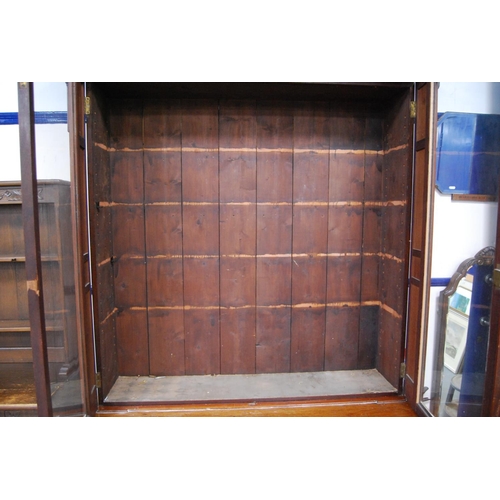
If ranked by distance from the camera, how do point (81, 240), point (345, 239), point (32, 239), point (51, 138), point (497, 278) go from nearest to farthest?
point (32, 239), point (497, 278), point (51, 138), point (81, 240), point (345, 239)

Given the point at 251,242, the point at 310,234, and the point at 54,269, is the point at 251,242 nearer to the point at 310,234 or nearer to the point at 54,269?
the point at 310,234

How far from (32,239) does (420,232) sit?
5.60 ft

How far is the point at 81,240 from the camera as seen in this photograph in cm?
149

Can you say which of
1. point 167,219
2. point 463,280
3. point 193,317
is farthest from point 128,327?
point 463,280

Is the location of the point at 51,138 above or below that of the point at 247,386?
above

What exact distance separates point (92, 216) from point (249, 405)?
50.9 inches

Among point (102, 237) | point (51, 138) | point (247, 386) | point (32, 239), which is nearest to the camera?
point (32, 239)

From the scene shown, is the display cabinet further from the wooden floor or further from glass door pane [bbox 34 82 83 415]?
the wooden floor

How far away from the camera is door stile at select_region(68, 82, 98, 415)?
4.62ft

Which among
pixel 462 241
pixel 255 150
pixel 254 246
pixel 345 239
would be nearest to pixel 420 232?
pixel 462 241

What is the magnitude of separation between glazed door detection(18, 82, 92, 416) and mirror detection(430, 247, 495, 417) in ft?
5.98

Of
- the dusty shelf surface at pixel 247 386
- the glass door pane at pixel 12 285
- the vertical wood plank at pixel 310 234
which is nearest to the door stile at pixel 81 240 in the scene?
the dusty shelf surface at pixel 247 386

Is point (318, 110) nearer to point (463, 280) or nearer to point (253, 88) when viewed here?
point (253, 88)

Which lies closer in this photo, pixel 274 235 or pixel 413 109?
pixel 413 109
